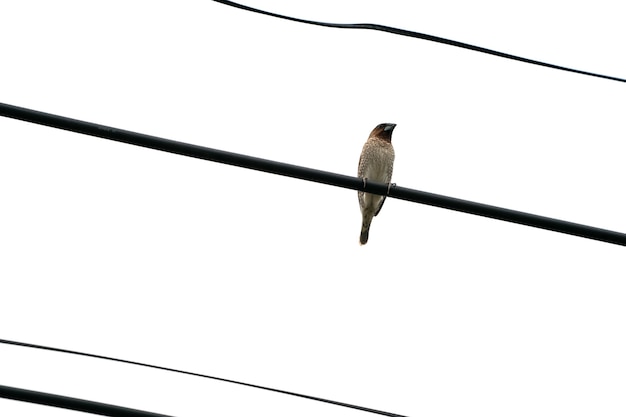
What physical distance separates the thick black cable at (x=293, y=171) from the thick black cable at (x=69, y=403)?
1094 millimetres

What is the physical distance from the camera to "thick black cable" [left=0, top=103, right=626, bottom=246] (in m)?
4.20

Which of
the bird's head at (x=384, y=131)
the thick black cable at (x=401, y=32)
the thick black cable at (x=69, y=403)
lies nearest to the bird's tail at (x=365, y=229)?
the bird's head at (x=384, y=131)

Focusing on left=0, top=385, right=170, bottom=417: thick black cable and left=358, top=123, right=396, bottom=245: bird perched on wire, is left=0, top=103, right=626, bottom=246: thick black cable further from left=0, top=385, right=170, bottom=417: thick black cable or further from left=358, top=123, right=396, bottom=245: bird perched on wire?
left=358, top=123, right=396, bottom=245: bird perched on wire

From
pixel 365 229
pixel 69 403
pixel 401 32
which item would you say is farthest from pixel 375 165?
pixel 69 403

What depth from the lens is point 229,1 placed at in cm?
490

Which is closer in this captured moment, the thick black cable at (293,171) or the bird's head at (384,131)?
the thick black cable at (293,171)

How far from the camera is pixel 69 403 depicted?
4.21 m

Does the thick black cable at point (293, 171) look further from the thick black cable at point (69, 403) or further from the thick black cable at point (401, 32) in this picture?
the thick black cable at point (69, 403)

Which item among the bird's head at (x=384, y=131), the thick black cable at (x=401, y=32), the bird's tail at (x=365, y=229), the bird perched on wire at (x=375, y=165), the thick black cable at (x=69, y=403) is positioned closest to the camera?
the thick black cable at (x=69, y=403)

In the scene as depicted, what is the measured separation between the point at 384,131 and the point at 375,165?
474 mm

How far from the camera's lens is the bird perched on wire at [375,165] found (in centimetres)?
969

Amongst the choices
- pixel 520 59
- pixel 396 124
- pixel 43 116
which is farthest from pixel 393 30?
pixel 396 124

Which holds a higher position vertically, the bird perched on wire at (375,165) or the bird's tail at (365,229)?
the bird perched on wire at (375,165)

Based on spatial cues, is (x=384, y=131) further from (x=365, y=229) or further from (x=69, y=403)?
(x=69, y=403)
